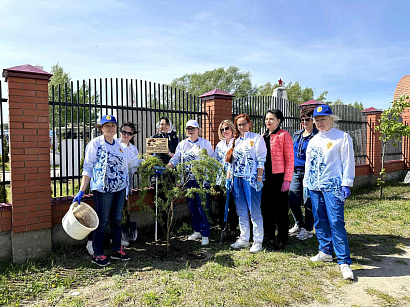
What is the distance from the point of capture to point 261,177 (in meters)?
4.12

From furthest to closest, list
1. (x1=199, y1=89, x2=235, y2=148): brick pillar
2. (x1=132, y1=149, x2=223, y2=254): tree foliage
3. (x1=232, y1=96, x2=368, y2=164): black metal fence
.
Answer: (x1=232, y1=96, x2=368, y2=164): black metal fence, (x1=199, y1=89, x2=235, y2=148): brick pillar, (x1=132, y1=149, x2=223, y2=254): tree foliage

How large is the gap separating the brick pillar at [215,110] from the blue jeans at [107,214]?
8.68ft

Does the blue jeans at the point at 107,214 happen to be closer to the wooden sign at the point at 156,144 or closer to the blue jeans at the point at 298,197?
the wooden sign at the point at 156,144

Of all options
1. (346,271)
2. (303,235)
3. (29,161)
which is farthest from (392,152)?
(29,161)

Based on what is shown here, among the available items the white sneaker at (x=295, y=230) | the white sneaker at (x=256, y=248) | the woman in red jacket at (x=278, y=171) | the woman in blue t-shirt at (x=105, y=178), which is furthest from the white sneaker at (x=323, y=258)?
the woman in blue t-shirt at (x=105, y=178)

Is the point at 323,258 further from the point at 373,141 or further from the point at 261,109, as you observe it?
the point at 373,141

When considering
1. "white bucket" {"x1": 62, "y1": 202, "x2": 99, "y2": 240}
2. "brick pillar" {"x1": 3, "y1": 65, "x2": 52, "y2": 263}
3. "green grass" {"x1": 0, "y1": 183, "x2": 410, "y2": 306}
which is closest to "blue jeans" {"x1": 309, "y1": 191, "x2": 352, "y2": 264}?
"green grass" {"x1": 0, "y1": 183, "x2": 410, "y2": 306}

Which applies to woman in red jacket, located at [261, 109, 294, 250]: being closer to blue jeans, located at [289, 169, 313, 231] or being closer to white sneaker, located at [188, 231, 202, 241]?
blue jeans, located at [289, 169, 313, 231]

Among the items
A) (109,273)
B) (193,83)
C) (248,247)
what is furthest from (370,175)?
(193,83)

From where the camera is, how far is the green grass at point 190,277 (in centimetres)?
302

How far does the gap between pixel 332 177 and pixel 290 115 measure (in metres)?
4.82

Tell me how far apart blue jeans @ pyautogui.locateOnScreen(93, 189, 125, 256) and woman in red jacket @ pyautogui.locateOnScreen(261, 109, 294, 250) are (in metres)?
2.04

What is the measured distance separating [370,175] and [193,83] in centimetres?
4392

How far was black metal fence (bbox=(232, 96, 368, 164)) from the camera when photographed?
22.8 feet
